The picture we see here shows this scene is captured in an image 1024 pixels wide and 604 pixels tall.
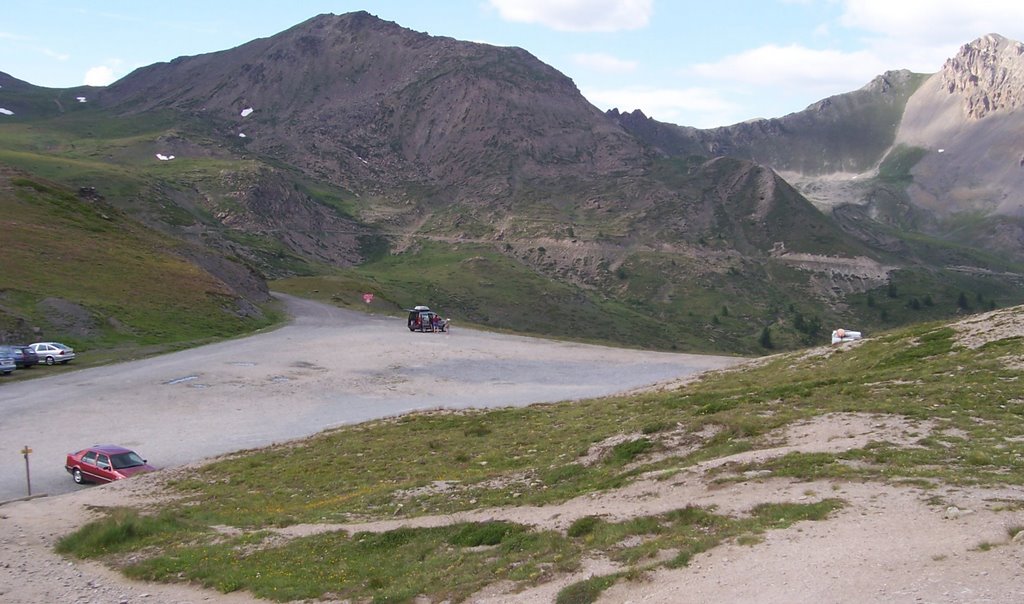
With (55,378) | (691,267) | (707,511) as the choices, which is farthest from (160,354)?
(691,267)

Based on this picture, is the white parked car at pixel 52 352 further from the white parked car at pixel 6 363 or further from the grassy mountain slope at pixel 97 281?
the grassy mountain slope at pixel 97 281

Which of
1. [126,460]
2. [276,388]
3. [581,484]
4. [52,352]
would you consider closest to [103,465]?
[126,460]

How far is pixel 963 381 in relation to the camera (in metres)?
25.2

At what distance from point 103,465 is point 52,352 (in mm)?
28633

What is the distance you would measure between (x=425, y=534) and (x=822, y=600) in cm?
976

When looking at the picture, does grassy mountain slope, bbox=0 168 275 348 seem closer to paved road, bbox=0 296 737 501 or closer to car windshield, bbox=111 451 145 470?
paved road, bbox=0 296 737 501

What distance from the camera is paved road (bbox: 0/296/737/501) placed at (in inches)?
1415

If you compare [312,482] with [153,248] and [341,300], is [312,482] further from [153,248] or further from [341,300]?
[341,300]

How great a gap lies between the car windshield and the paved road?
4.82ft

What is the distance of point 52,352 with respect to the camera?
5328 cm

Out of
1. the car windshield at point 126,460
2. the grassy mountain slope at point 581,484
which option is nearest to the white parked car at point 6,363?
the car windshield at point 126,460

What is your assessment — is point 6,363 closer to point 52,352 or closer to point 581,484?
point 52,352

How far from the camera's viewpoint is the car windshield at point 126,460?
3004 centimetres

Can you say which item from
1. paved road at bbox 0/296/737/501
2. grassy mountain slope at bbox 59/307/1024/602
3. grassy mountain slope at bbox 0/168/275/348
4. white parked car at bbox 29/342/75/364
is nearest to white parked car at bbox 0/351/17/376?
white parked car at bbox 29/342/75/364
